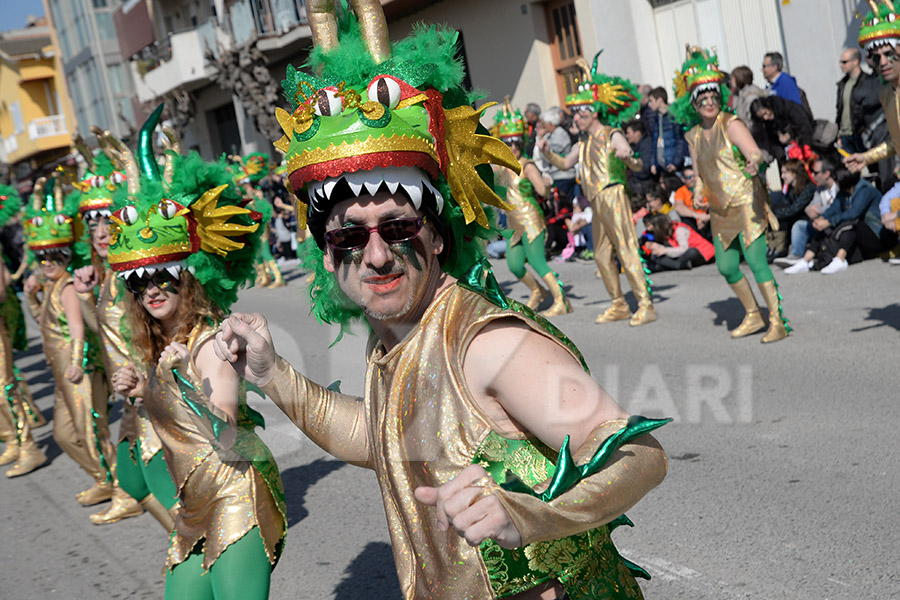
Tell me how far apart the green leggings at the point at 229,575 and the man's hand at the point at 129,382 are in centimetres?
80

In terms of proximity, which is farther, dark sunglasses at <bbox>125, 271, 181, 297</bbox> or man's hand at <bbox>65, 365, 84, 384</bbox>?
man's hand at <bbox>65, 365, 84, 384</bbox>

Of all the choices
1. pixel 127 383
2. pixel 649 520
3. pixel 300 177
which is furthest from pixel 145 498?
pixel 300 177

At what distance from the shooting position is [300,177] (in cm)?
219

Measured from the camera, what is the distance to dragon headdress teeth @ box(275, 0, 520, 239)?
2.12 m

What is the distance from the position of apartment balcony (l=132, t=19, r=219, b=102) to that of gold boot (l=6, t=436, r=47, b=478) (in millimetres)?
23078

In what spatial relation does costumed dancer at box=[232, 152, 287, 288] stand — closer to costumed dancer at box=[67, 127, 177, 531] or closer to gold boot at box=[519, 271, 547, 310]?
gold boot at box=[519, 271, 547, 310]

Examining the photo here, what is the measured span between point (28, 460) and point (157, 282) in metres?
5.06

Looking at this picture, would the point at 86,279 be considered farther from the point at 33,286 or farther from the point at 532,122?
the point at 532,122

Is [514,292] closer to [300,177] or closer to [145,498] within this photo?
[145,498]

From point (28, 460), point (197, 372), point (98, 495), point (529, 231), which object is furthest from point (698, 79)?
point (28, 460)

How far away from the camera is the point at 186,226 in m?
4.03

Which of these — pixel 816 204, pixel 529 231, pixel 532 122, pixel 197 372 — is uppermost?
pixel 532 122

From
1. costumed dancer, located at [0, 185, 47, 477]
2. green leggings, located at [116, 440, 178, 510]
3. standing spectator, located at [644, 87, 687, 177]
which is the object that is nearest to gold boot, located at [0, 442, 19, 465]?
costumed dancer, located at [0, 185, 47, 477]

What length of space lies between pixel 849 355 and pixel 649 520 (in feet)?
9.79
